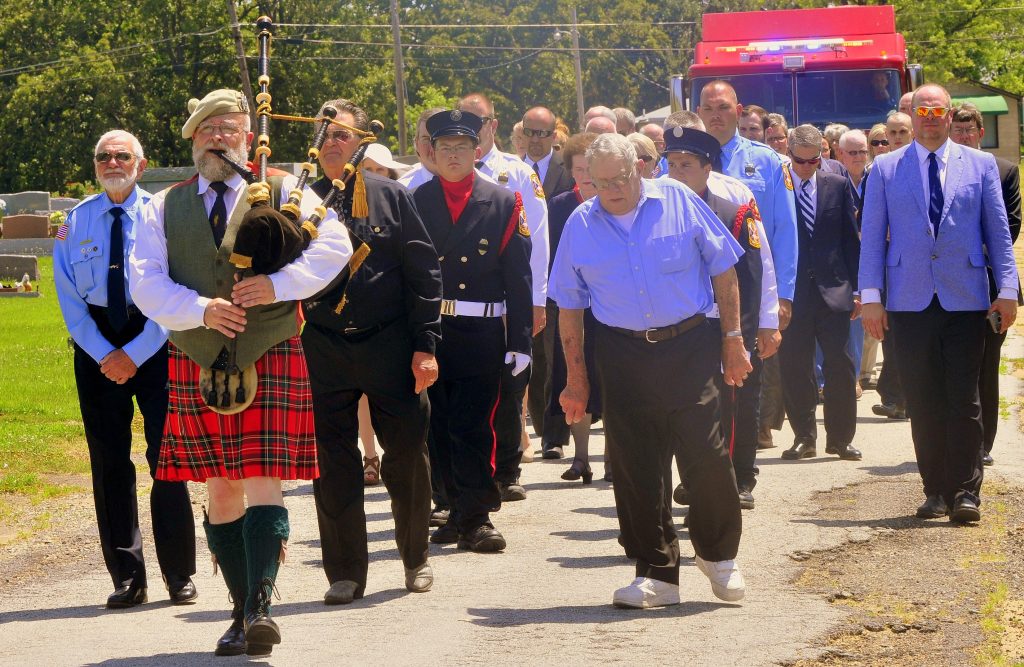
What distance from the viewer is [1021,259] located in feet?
96.2

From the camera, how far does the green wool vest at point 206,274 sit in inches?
227

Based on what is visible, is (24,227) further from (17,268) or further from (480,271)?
(480,271)

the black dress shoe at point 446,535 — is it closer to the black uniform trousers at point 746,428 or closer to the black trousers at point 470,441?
the black trousers at point 470,441

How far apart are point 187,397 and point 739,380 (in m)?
2.30

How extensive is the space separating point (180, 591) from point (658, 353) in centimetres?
228

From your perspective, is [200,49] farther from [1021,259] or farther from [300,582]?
[300,582]

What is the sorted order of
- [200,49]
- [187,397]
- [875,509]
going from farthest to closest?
[200,49] < [875,509] < [187,397]

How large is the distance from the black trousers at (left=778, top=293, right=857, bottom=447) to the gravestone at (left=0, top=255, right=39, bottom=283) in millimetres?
19155

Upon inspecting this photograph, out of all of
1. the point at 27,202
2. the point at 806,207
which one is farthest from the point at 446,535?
the point at 27,202

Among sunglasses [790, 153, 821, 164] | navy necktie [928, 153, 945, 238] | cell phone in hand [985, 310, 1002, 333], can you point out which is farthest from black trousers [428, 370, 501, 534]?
sunglasses [790, 153, 821, 164]

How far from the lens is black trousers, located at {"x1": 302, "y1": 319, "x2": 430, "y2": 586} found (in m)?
6.78

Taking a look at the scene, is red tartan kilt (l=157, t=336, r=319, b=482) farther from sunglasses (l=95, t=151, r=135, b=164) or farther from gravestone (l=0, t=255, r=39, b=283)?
gravestone (l=0, t=255, r=39, b=283)

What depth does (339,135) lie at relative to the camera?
23.8 ft

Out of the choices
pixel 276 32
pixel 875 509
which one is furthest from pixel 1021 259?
pixel 276 32
